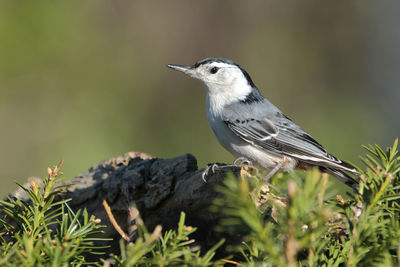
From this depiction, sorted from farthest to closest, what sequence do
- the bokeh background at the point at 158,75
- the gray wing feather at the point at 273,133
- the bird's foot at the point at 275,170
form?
the bokeh background at the point at 158,75 → the gray wing feather at the point at 273,133 → the bird's foot at the point at 275,170

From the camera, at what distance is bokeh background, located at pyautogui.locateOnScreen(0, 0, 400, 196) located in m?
3.32

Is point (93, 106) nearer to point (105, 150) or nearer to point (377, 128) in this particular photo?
point (105, 150)

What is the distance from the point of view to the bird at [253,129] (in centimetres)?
215

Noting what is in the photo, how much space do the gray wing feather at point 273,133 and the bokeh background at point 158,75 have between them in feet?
3.51

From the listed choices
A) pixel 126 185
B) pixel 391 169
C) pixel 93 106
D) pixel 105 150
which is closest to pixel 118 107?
pixel 93 106

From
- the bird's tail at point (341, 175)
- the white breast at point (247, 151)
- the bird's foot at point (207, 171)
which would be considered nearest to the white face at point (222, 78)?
the white breast at point (247, 151)

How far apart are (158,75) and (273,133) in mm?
1849

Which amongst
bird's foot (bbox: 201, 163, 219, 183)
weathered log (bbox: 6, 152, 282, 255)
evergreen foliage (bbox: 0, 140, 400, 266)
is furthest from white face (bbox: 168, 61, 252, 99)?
evergreen foliage (bbox: 0, 140, 400, 266)

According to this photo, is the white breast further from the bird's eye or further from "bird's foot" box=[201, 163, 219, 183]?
"bird's foot" box=[201, 163, 219, 183]

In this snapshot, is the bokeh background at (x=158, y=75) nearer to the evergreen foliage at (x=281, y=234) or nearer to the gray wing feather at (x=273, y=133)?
the gray wing feather at (x=273, y=133)

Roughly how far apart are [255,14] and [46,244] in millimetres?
3874

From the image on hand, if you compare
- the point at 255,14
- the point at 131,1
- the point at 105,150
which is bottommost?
the point at 105,150

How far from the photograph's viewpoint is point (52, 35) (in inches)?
133

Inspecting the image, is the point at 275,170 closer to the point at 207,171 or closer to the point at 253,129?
the point at 253,129
